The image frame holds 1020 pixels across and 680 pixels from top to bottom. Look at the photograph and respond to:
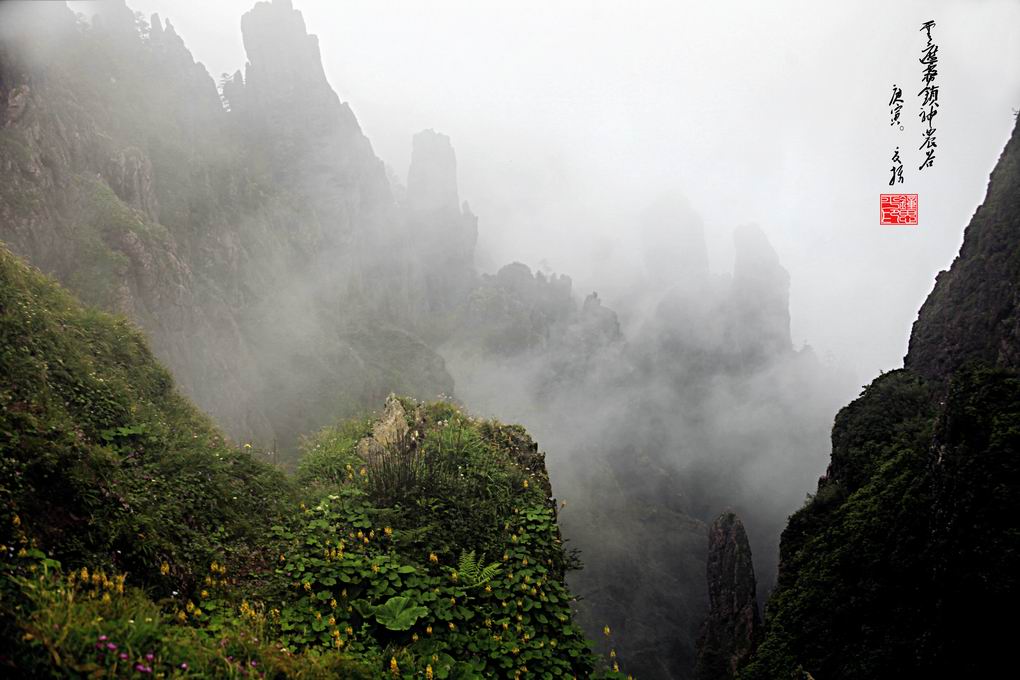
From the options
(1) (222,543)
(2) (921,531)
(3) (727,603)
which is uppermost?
(3) (727,603)

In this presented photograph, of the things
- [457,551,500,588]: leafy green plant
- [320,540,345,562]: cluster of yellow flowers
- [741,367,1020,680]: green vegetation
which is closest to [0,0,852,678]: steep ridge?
[320,540,345,562]: cluster of yellow flowers

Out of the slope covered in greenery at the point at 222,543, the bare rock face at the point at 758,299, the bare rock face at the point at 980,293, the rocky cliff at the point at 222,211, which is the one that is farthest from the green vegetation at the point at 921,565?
the bare rock face at the point at 758,299

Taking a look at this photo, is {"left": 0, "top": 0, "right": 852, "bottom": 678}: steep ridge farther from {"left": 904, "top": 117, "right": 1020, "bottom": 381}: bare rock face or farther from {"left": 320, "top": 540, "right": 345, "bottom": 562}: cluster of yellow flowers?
{"left": 904, "top": 117, "right": 1020, "bottom": 381}: bare rock face

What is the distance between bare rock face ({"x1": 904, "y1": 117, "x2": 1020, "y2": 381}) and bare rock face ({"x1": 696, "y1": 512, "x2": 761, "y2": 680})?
21.6 meters

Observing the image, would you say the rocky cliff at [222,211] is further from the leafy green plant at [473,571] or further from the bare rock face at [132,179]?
the leafy green plant at [473,571]

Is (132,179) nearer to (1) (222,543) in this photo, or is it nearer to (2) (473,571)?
(1) (222,543)

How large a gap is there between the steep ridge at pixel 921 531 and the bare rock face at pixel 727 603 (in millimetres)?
20538

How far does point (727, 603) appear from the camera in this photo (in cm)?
4716

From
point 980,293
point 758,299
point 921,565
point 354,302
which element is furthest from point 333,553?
point 758,299

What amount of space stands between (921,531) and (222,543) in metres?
15.1

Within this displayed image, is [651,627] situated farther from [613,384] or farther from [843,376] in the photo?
[843,376]

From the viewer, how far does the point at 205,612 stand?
530 centimetres

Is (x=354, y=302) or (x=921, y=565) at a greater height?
(x=354, y=302)

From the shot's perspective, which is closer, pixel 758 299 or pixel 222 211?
pixel 222 211
